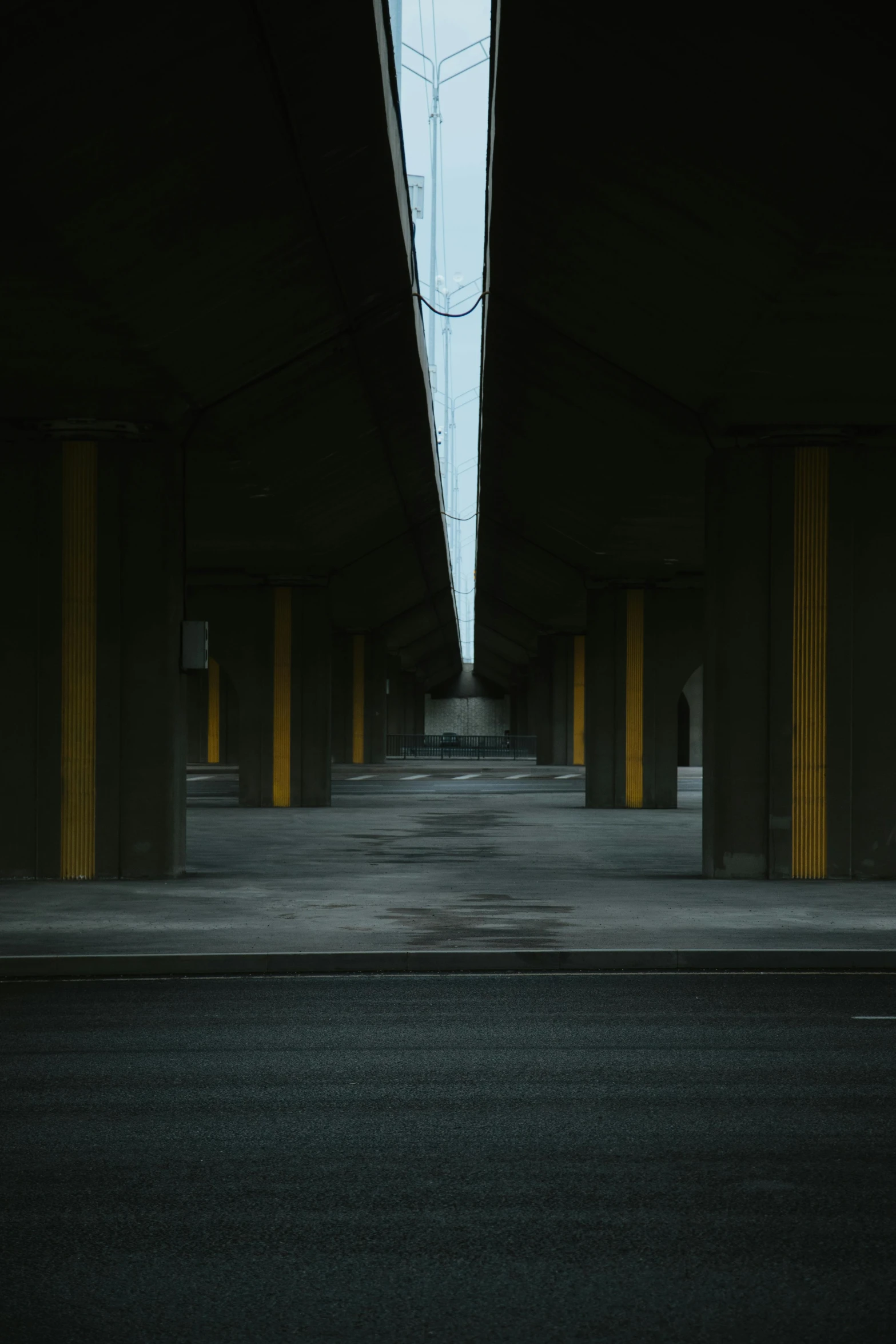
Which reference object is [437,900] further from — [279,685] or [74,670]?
[279,685]

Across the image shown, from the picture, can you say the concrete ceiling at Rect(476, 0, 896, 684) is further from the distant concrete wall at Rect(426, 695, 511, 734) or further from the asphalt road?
the distant concrete wall at Rect(426, 695, 511, 734)

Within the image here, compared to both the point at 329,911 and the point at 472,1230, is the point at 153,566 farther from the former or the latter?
the point at 472,1230

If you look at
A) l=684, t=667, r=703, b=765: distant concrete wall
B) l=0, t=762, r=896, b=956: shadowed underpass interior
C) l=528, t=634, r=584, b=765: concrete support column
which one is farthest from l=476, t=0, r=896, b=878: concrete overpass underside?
l=684, t=667, r=703, b=765: distant concrete wall

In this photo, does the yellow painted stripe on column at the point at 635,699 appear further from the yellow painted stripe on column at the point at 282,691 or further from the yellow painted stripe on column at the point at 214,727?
the yellow painted stripe on column at the point at 214,727

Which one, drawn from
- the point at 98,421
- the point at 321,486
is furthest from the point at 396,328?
the point at 321,486

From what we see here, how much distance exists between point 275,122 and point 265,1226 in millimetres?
7473

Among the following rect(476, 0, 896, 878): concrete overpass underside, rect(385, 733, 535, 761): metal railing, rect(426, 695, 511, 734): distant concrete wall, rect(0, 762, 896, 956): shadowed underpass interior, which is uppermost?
rect(476, 0, 896, 878): concrete overpass underside

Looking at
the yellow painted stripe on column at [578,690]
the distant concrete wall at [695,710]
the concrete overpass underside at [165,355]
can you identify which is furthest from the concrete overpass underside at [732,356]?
the distant concrete wall at [695,710]

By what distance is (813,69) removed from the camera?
845 cm

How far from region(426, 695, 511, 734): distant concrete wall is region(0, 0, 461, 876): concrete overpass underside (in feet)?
246

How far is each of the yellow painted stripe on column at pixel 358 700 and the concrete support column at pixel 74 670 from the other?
122ft

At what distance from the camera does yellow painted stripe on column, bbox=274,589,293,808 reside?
31516 millimetres

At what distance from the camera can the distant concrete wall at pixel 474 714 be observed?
105125 mm

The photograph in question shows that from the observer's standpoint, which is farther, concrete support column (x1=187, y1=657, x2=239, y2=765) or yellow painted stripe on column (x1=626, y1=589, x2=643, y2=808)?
concrete support column (x1=187, y1=657, x2=239, y2=765)
